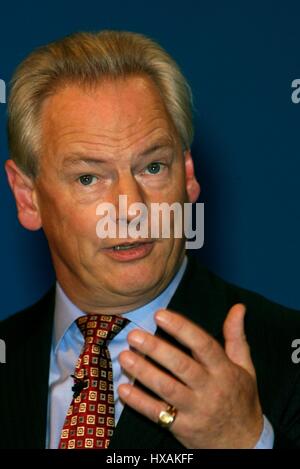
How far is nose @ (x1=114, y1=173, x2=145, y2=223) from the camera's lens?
2010mm

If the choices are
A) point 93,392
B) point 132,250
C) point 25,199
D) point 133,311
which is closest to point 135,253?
point 132,250

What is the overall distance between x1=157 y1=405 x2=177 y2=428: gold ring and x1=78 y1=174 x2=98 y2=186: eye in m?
0.51

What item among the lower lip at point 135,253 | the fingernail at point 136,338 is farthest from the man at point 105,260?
the fingernail at point 136,338

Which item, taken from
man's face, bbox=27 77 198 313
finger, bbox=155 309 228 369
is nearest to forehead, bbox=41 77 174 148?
man's face, bbox=27 77 198 313

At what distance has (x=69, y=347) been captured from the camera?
2.19 metres

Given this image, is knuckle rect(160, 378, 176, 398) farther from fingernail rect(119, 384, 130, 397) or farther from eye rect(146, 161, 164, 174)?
eye rect(146, 161, 164, 174)

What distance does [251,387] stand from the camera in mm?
1800

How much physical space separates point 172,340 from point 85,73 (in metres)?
0.51

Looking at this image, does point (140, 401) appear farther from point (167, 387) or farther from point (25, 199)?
point (25, 199)

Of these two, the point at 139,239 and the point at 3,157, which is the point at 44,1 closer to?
the point at 3,157

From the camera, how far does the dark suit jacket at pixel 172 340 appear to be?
199 centimetres

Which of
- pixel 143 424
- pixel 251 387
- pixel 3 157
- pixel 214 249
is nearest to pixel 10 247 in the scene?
pixel 3 157

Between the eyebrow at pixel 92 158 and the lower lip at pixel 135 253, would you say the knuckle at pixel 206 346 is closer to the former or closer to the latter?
the lower lip at pixel 135 253
